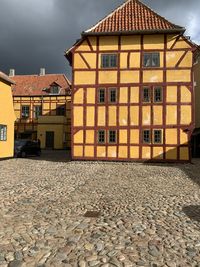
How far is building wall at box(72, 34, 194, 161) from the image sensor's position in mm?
22266

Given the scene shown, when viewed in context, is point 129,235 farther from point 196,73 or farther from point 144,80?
point 196,73

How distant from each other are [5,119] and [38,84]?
24.1 metres

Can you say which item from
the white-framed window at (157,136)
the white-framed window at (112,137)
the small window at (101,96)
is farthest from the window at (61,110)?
the white-framed window at (157,136)

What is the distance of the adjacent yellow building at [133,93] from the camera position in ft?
73.2

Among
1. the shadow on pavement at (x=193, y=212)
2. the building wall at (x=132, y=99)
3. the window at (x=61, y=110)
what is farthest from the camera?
the window at (x=61, y=110)

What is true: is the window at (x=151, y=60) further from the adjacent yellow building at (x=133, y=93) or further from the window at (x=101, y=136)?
the window at (x=101, y=136)

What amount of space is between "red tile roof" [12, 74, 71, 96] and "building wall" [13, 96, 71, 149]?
3.25 feet

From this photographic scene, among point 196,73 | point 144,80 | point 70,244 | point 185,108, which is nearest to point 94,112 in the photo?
point 144,80

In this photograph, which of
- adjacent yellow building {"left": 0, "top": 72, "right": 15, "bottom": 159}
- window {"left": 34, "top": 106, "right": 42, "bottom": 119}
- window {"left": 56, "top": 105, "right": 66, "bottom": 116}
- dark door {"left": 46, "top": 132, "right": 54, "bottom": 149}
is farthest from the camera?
window {"left": 34, "top": 106, "right": 42, "bottom": 119}

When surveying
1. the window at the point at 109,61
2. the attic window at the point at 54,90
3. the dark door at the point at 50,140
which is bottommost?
the dark door at the point at 50,140

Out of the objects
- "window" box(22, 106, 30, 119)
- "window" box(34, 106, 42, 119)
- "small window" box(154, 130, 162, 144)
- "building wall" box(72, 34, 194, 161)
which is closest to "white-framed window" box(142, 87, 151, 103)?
"building wall" box(72, 34, 194, 161)

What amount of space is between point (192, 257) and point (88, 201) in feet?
14.9

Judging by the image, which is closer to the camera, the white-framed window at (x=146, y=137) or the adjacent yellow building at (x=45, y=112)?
the white-framed window at (x=146, y=137)

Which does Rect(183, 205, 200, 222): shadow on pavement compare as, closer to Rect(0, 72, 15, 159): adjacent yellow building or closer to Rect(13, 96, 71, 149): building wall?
Rect(0, 72, 15, 159): adjacent yellow building
